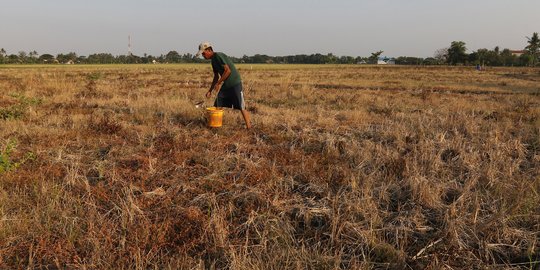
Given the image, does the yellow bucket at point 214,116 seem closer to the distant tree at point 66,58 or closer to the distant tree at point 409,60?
the distant tree at point 409,60

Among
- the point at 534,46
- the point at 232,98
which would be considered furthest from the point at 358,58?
the point at 232,98

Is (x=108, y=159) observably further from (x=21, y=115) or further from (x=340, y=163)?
(x=21, y=115)

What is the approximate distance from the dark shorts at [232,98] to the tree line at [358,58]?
237 feet

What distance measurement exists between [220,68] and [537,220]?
16.9 feet

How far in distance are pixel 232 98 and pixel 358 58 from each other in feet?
380

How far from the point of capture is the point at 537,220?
291cm

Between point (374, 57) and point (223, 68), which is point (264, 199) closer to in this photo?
point (223, 68)

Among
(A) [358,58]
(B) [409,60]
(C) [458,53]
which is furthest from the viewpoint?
(A) [358,58]

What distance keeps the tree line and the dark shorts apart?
72250 mm

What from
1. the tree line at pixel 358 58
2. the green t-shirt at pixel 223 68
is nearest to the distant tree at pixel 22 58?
the tree line at pixel 358 58

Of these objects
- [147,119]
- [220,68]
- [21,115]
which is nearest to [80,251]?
[220,68]

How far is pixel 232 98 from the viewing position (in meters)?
6.58

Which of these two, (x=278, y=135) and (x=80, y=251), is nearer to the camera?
(x=80, y=251)

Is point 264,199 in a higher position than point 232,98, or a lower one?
lower
